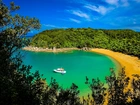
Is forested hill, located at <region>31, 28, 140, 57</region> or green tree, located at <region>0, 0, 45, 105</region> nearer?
green tree, located at <region>0, 0, 45, 105</region>

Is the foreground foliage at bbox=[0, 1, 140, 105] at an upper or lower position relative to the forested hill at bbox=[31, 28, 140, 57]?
lower

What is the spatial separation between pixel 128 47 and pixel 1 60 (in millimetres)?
83631

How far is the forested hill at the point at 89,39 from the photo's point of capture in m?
99.8

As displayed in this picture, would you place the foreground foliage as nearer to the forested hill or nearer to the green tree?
the green tree

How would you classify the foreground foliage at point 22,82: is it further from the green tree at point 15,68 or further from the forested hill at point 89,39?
the forested hill at point 89,39

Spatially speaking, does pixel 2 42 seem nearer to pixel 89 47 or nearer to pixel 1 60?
pixel 1 60

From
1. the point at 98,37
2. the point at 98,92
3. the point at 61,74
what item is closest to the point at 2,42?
the point at 98,92

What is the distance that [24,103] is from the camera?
9906 millimetres

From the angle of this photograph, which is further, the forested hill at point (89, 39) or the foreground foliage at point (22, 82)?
the forested hill at point (89, 39)

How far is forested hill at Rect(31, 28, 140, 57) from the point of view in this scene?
327ft

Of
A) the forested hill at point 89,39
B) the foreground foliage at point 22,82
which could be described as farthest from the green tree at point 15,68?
the forested hill at point 89,39

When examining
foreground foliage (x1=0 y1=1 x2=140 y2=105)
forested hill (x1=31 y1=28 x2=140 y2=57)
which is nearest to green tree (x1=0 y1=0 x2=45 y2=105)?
foreground foliage (x1=0 y1=1 x2=140 y2=105)

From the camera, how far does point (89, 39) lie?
115000mm

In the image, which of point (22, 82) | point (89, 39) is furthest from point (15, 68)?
point (89, 39)
